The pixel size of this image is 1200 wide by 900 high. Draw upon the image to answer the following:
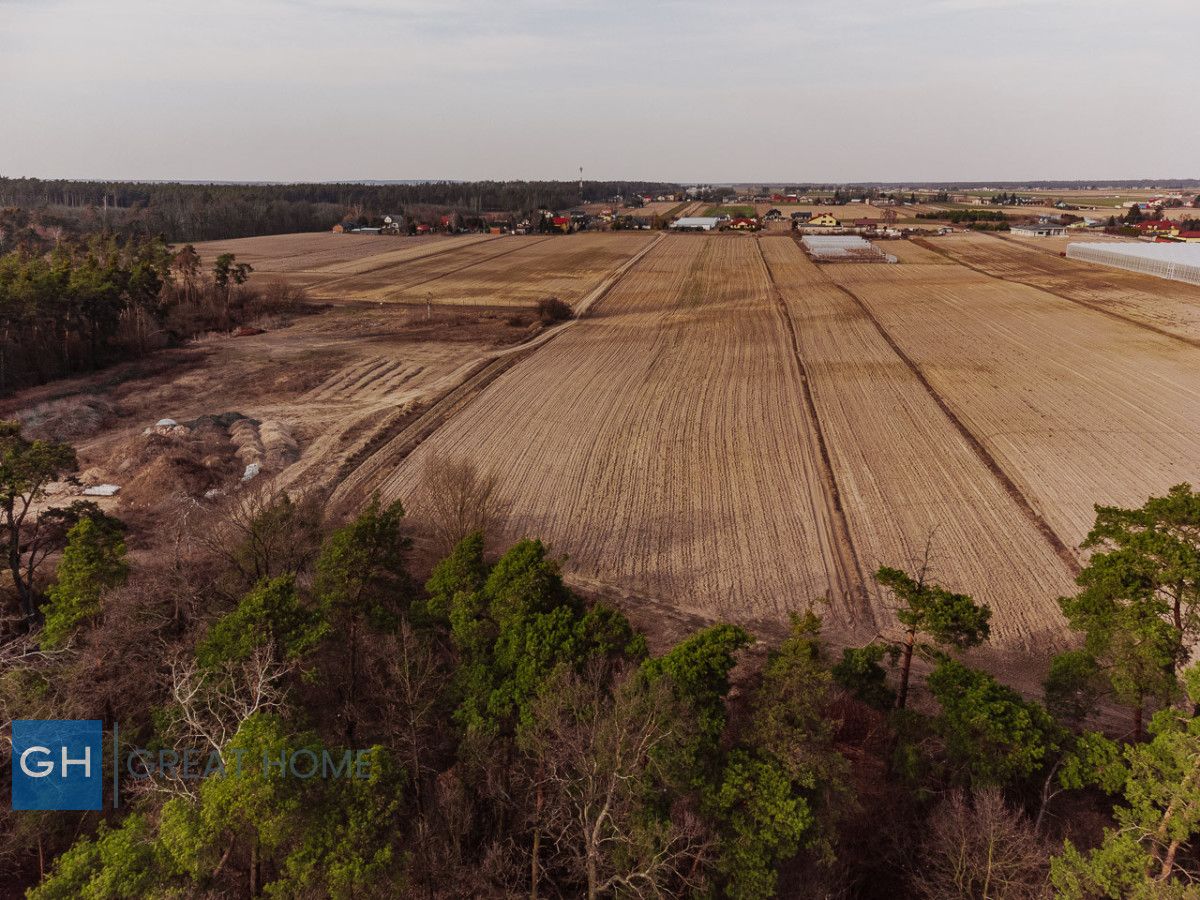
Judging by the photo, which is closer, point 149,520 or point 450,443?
point 149,520

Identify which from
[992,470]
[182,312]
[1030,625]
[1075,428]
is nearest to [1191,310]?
[1075,428]

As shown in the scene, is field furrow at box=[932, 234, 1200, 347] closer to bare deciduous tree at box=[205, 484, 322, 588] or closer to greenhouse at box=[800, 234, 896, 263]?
greenhouse at box=[800, 234, 896, 263]

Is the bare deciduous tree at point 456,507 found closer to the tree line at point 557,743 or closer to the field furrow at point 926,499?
the tree line at point 557,743

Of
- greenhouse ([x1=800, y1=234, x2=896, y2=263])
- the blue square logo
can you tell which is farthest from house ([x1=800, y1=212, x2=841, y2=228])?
the blue square logo

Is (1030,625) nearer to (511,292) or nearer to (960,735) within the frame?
(960,735)

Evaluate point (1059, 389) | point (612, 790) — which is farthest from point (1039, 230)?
point (612, 790)

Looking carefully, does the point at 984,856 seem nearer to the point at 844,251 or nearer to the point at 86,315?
the point at 86,315

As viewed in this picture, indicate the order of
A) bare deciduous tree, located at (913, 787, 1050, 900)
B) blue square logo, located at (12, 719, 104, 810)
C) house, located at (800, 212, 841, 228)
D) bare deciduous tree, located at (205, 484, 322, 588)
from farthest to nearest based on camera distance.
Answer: house, located at (800, 212, 841, 228) → bare deciduous tree, located at (205, 484, 322, 588) → blue square logo, located at (12, 719, 104, 810) → bare deciduous tree, located at (913, 787, 1050, 900)
